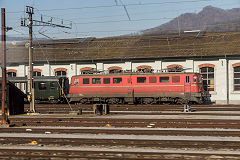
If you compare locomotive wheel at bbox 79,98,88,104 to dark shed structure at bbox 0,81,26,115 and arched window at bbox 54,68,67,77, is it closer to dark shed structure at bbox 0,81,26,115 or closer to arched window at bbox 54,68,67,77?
arched window at bbox 54,68,67,77

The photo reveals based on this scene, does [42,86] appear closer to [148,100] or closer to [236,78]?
[148,100]

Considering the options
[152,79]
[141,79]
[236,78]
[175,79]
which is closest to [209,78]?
[236,78]

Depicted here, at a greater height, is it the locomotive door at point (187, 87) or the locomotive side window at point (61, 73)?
the locomotive side window at point (61, 73)

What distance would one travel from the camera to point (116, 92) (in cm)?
3309

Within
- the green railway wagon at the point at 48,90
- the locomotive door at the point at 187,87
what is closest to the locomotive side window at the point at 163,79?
the locomotive door at the point at 187,87

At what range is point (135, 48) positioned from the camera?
42312mm

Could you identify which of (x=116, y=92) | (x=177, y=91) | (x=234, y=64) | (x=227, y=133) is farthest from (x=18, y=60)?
(x=227, y=133)

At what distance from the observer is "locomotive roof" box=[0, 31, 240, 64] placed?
3846 cm

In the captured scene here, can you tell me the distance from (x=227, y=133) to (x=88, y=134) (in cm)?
585

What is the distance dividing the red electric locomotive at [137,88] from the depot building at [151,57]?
1.08m

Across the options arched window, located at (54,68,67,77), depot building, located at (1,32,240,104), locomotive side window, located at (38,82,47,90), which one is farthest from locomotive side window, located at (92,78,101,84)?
arched window, located at (54,68,67,77)

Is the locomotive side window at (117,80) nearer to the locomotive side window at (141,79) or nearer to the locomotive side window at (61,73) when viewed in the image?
the locomotive side window at (141,79)

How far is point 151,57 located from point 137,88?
25.6 feet

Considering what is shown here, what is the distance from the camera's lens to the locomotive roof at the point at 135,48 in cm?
3846
